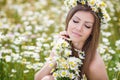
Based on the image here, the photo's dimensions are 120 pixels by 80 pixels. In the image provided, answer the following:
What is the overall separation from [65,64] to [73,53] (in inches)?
11.0

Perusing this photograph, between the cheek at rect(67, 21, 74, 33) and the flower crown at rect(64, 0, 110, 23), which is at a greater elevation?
the flower crown at rect(64, 0, 110, 23)

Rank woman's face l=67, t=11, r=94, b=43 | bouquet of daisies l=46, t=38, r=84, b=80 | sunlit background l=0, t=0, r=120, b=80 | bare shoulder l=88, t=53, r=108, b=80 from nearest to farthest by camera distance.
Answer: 1. bouquet of daisies l=46, t=38, r=84, b=80
2. woman's face l=67, t=11, r=94, b=43
3. bare shoulder l=88, t=53, r=108, b=80
4. sunlit background l=0, t=0, r=120, b=80

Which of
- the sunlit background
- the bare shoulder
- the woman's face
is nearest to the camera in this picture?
the woman's face

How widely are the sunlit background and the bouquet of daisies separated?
0.65m

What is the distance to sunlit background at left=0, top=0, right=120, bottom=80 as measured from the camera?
15.0 feet

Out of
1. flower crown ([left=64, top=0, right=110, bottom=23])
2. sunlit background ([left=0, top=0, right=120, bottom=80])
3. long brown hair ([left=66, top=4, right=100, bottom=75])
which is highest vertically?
flower crown ([left=64, top=0, right=110, bottom=23])

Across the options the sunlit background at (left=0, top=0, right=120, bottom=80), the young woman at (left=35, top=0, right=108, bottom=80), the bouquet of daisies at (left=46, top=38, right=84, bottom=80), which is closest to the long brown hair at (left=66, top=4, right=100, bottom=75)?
the young woman at (left=35, top=0, right=108, bottom=80)

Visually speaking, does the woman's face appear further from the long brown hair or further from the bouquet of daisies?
the bouquet of daisies

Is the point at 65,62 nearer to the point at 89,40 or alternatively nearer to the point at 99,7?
the point at 89,40

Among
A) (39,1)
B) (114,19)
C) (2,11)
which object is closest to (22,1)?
(39,1)

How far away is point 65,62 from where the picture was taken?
3227 mm

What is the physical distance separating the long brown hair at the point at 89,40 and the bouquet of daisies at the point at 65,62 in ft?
0.60

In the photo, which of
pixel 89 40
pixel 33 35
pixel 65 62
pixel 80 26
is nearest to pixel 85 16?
pixel 80 26

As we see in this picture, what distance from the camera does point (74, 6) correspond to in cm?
356
